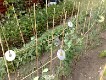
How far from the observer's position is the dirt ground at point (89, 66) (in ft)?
15.5

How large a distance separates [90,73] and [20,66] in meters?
1.29

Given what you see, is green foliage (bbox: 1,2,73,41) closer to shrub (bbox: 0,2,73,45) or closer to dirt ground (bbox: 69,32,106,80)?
shrub (bbox: 0,2,73,45)

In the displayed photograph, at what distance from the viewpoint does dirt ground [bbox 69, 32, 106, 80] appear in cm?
471

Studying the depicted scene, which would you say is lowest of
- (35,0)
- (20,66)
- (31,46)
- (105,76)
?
(105,76)

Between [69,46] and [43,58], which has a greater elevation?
[69,46]

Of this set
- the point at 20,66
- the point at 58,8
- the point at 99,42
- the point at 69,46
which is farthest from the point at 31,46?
the point at 58,8

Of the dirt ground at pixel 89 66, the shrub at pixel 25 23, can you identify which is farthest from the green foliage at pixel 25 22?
the dirt ground at pixel 89 66

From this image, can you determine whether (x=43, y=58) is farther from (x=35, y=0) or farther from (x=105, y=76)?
(x=35, y=0)

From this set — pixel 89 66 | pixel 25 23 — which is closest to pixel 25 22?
pixel 25 23

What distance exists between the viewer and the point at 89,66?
4.97 meters

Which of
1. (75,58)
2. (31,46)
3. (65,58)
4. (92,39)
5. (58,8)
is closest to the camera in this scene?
(65,58)

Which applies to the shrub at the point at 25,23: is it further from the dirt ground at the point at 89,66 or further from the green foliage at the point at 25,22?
the dirt ground at the point at 89,66

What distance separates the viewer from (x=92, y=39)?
5500 mm

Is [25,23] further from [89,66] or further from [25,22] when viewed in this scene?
[89,66]
